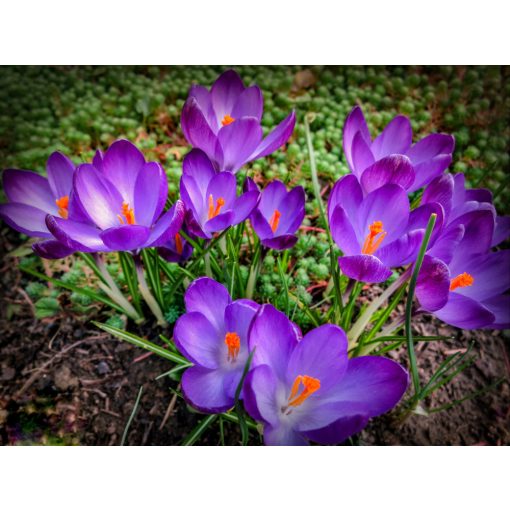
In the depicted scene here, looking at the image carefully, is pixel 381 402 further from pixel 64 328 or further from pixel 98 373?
pixel 64 328

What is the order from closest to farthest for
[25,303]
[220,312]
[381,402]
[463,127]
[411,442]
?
[381,402] → [220,312] → [411,442] → [25,303] → [463,127]

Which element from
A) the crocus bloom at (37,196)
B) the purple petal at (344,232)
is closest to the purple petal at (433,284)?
the purple petal at (344,232)

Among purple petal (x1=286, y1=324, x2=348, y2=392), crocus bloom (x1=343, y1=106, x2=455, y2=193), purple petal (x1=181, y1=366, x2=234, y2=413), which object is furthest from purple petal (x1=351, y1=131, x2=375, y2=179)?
purple petal (x1=181, y1=366, x2=234, y2=413)

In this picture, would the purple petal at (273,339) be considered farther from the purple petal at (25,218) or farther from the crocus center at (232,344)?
the purple petal at (25,218)

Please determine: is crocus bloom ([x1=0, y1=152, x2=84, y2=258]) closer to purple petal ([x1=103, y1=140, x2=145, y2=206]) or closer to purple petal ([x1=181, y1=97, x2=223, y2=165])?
purple petal ([x1=103, y1=140, x2=145, y2=206])

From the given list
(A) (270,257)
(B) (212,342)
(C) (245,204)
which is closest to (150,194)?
(C) (245,204)
